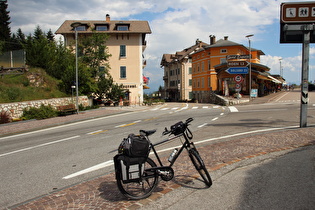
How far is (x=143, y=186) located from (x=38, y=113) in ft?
57.7

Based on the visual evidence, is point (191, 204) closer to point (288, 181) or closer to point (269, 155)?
point (288, 181)

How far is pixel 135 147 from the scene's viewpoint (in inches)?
156

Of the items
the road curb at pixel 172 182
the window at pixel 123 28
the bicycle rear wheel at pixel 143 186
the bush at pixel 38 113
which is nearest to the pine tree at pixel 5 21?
the window at pixel 123 28

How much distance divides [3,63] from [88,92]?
8.72 m

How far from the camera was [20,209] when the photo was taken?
4074 millimetres

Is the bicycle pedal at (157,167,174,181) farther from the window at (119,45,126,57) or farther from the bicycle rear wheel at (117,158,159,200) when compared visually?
the window at (119,45,126,57)

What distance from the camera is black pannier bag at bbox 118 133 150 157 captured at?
3928mm

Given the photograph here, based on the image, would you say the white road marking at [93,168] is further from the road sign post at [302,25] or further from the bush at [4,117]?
the bush at [4,117]

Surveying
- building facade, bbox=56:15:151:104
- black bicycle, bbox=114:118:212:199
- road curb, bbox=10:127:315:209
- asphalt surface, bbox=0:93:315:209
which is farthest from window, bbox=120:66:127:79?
black bicycle, bbox=114:118:212:199

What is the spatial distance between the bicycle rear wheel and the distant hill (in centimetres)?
1830

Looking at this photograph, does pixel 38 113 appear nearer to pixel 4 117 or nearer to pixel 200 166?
pixel 4 117

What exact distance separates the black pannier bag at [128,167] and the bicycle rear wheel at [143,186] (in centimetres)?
13

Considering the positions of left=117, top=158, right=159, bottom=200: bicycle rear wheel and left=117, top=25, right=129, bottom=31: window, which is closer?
left=117, top=158, right=159, bottom=200: bicycle rear wheel

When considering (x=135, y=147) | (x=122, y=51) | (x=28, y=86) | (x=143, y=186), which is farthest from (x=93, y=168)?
(x=122, y=51)
